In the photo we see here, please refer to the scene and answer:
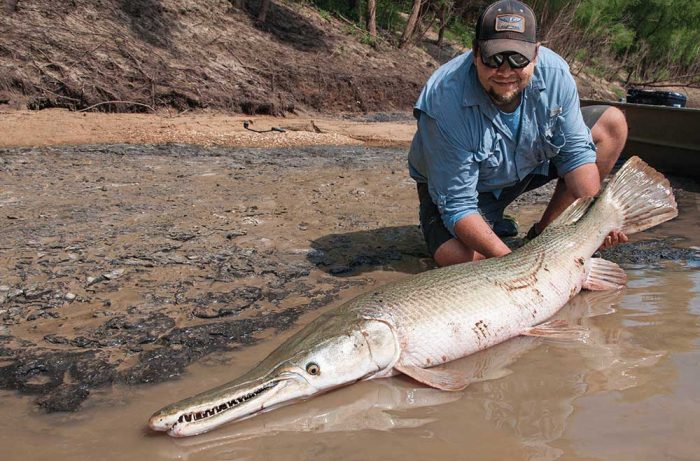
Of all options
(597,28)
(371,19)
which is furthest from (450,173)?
(597,28)

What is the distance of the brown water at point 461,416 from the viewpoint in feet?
8.73

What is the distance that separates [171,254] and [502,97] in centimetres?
252

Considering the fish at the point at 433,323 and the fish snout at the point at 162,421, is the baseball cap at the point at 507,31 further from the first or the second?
the fish snout at the point at 162,421

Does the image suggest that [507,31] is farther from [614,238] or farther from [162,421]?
[162,421]

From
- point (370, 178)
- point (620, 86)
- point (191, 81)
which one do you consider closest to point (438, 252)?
point (370, 178)

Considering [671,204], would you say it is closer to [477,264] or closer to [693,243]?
[693,243]

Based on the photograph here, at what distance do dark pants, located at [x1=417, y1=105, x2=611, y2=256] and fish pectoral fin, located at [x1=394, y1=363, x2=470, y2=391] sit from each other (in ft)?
4.93

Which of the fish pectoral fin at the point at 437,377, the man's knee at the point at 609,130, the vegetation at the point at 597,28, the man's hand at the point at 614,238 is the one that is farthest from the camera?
the vegetation at the point at 597,28

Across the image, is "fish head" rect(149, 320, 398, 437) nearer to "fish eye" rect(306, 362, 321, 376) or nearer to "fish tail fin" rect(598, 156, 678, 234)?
"fish eye" rect(306, 362, 321, 376)

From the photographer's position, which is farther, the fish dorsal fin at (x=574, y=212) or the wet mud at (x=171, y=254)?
the fish dorsal fin at (x=574, y=212)

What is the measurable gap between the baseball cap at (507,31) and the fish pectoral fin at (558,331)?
5.14ft

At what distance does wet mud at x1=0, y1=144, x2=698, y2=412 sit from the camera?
3.54 m

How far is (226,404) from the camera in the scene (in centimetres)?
281

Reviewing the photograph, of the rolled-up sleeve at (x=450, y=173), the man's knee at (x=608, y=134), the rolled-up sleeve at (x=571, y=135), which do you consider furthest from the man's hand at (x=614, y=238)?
the rolled-up sleeve at (x=450, y=173)
